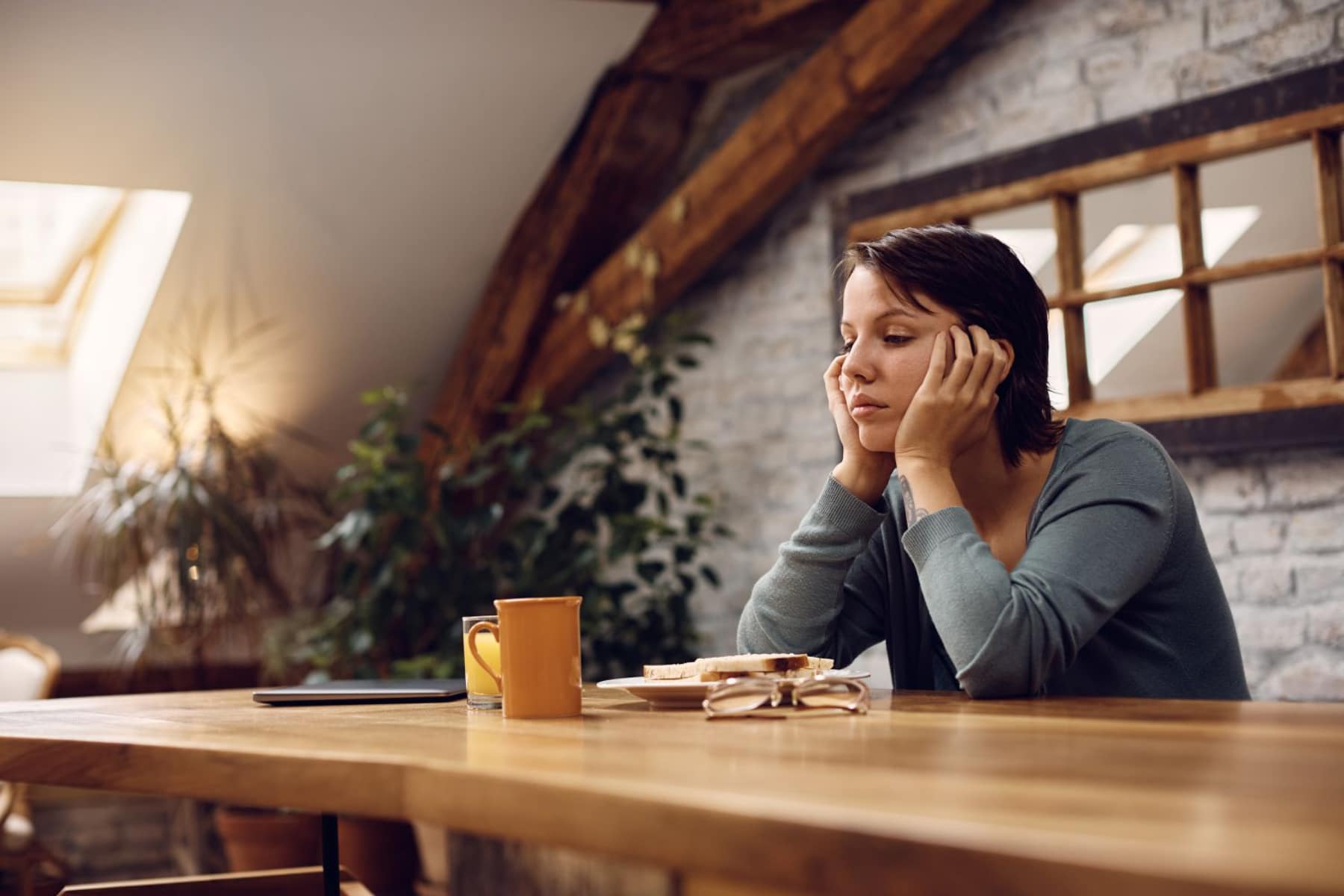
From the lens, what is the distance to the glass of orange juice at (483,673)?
1.41 m

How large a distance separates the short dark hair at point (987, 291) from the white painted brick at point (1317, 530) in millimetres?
Answer: 1408

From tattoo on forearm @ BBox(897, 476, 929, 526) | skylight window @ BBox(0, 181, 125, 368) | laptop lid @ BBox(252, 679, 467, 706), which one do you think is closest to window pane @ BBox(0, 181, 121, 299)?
skylight window @ BBox(0, 181, 125, 368)

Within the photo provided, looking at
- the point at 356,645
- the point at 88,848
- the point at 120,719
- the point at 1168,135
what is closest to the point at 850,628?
the point at 120,719

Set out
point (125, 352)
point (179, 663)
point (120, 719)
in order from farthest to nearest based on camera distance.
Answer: point (179, 663), point (125, 352), point (120, 719)

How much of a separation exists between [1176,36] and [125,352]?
3035 mm

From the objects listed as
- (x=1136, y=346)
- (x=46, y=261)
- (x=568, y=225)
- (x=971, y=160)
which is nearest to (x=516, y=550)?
(x=568, y=225)

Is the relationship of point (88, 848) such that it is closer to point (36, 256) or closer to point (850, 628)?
point (36, 256)

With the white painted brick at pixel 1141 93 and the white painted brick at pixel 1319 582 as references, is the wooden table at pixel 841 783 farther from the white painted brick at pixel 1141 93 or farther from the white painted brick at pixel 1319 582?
the white painted brick at pixel 1141 93

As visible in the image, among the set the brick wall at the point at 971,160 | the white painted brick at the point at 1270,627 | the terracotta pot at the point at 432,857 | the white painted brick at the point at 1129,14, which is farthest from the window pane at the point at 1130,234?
the terracotta pot at the point at 432,857

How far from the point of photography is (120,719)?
55.8 inches

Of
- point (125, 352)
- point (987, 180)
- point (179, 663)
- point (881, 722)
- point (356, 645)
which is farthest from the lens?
point (179, 663)

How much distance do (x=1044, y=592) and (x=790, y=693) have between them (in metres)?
0.30

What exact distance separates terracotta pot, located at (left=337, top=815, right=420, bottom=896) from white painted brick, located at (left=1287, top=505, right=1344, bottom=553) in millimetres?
2512

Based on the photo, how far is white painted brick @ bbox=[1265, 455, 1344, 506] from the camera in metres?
2.81
